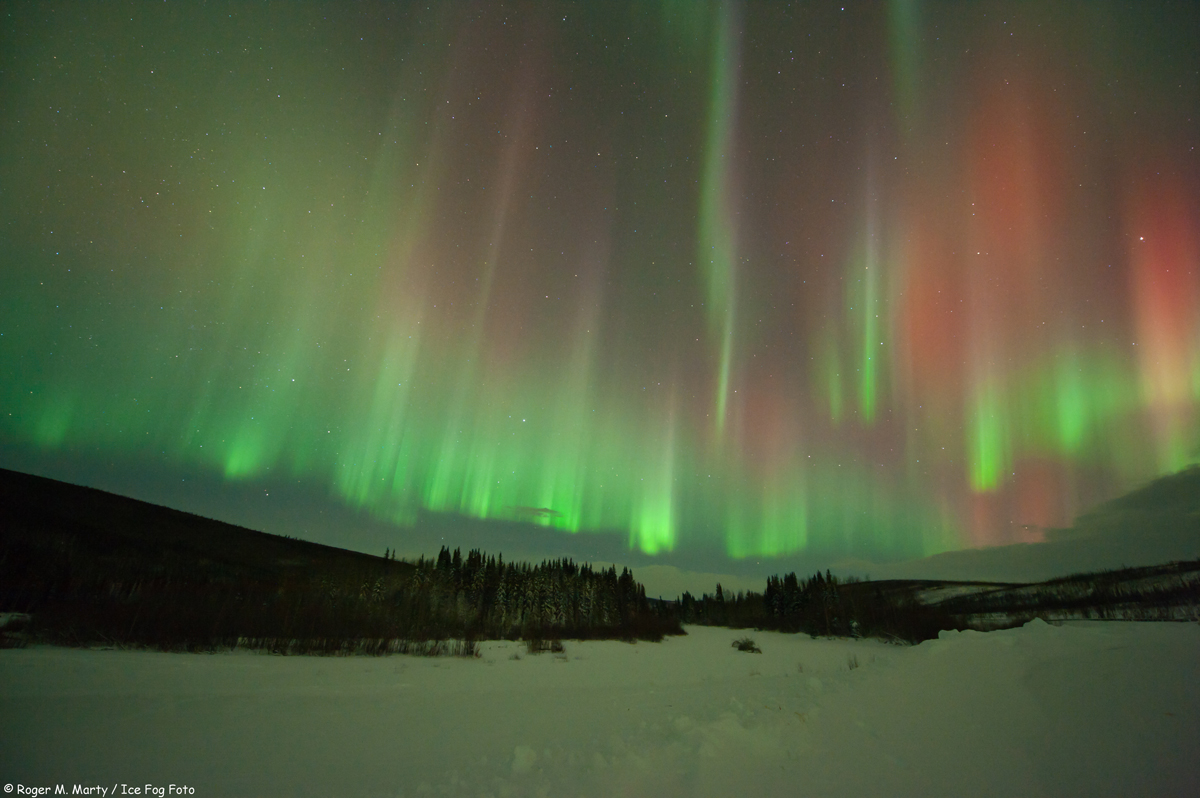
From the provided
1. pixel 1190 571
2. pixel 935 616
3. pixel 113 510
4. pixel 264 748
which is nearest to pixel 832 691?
pixel 264 748

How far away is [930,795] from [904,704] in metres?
3.35

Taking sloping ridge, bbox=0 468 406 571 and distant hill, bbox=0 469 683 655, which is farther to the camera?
sloping ridge, bbox=0 468 406 571

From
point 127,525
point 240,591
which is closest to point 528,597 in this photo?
point 240,591

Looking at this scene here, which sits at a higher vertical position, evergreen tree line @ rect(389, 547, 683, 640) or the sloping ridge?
the sloping ridge

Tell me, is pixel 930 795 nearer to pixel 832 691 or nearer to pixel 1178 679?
pixel 1178 679

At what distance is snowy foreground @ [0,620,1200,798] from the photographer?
17.5 feet

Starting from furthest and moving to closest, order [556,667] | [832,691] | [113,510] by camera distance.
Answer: [113,510]
[556,667]
[832,691]

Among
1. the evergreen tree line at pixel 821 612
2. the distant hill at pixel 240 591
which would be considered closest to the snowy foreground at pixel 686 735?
the distant hill at pixel 240 591

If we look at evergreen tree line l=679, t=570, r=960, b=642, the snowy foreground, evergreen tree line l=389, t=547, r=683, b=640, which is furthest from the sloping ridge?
evergreen tree line l=679, t=570, r=960, b=642

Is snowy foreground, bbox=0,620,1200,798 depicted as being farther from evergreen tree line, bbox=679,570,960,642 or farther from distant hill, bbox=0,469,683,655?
evergreen tree line, bbox=679,570,960,642

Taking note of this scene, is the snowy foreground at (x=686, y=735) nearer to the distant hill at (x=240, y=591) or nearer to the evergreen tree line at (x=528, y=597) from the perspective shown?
the distant hill at (x=240, y=591)

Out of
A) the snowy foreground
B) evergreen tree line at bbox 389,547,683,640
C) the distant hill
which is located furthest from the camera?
evergreen tree line at bbox 389,547,683,640

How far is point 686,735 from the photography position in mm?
7711

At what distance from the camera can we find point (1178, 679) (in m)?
6.26
